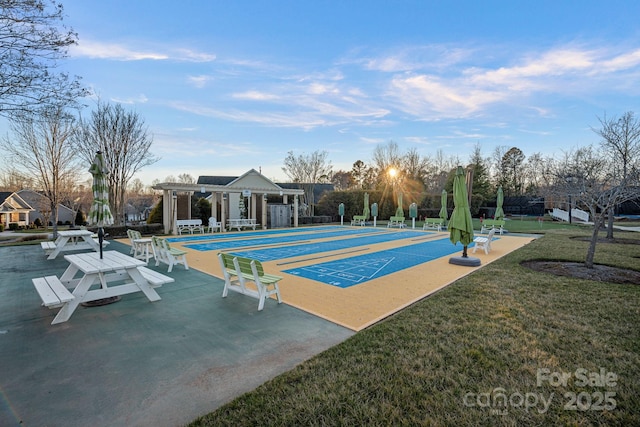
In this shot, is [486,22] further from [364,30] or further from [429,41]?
[364,30]

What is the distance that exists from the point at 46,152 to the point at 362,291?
2079cm

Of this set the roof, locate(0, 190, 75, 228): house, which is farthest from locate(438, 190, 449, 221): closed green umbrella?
locate(0, 190, 75, 228): house

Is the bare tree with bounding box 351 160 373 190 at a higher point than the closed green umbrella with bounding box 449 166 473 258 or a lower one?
higher

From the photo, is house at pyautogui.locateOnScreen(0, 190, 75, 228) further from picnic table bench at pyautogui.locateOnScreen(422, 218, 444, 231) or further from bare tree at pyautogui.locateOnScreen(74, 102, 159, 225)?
picnic table bench at pyautogui.locateOnScreen(422, 218, 444, 231)

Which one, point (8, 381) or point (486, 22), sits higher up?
point (486, 22)

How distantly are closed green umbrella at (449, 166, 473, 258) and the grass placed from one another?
12.0 feet

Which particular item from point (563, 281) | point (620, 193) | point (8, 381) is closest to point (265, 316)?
point (8, 381)

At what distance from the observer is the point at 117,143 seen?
1941 cm

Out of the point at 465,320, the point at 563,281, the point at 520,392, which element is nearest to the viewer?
the point at 520,392

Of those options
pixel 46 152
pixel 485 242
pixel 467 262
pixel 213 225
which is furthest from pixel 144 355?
pixel 46 152

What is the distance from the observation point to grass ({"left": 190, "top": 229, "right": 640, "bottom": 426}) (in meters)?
2.46

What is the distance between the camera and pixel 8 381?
9.58 ft

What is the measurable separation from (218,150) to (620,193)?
89.6ft

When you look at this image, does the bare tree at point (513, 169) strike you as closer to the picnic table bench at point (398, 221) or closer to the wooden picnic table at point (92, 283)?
the picnic table bench at point (398, 221)
